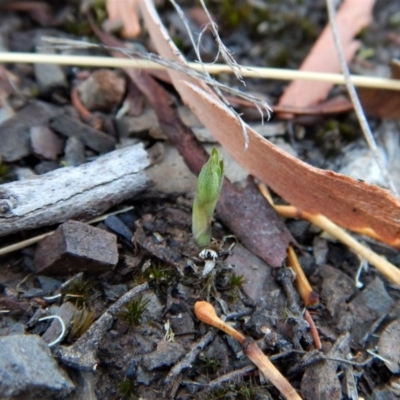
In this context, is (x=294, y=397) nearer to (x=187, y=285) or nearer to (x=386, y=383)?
(x=386, y=383)

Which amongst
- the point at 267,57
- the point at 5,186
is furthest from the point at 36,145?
the point at 267,57

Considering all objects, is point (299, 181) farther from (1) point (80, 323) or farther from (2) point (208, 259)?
(1) point (80, 323)

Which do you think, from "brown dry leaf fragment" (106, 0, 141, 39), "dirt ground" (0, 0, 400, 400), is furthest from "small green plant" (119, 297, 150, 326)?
"brown dry leaf fragment" (106, 0, 141, 39)

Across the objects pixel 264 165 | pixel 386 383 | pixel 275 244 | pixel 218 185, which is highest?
pixel 218 185

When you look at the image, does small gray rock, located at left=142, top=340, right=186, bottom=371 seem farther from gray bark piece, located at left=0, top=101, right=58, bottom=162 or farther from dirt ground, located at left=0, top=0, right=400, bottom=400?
gray bark piece, located at left=0, top=101, right=58, bottom=162

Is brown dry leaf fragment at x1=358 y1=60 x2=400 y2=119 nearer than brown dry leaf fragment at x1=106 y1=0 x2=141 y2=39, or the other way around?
brown dry leaf fragment at x1=358 y1=60 x2=400 y2=119
